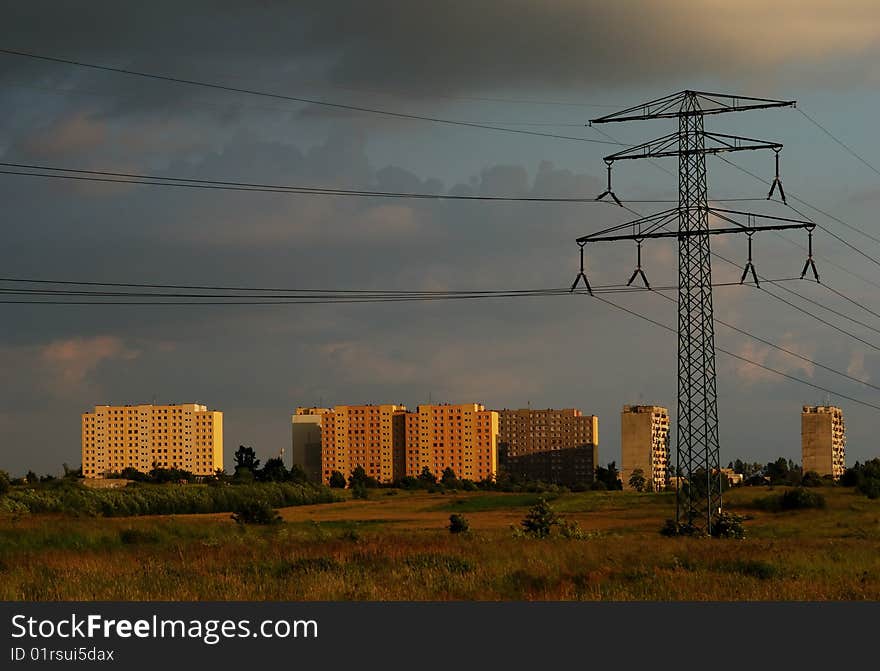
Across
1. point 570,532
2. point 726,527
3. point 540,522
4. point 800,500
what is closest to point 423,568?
point 570,532

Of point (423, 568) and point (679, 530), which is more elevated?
point (423, 568)

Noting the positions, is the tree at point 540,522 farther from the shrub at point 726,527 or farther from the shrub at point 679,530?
the shrub at point 726,527

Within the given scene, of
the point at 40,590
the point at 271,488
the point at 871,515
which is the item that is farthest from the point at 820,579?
the point at 271,488

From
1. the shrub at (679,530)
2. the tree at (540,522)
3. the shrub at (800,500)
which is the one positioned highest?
the tree at (540,522)

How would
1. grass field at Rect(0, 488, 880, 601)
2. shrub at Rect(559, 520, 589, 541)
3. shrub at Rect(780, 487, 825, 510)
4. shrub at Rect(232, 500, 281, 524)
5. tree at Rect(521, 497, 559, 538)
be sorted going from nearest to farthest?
grass field at Rect(0, 488, 880, 601), shrub at Rect(559, 520, 589, 541), tree at Rect(521, 497, 559, 538), shrub at Rect(232, 500, 281, 524), shrub at Rect(780, 487, 825, 510)

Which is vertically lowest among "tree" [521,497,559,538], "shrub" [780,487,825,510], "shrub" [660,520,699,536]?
"shrub" [780,487,825,510]

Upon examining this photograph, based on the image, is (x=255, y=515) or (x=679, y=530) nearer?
(x=679, y=530)

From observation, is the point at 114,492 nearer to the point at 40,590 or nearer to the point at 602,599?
the point at 40,590

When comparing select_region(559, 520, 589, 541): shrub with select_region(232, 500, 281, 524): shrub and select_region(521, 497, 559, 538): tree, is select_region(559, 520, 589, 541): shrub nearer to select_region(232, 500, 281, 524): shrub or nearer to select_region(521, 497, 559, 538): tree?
select_region(521, 497, 559, 538): tree

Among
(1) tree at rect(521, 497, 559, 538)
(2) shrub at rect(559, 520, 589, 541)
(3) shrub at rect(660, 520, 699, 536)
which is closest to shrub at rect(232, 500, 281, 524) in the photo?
(1) tree at rect(521, 497, 559, 538)

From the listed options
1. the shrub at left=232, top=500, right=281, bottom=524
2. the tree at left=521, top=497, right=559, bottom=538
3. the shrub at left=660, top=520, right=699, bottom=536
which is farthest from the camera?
the shrub at left=232, top=500, right=281, bottom=524

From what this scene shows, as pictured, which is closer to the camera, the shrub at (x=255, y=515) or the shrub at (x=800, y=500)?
the shrub at (x=255, y=515)

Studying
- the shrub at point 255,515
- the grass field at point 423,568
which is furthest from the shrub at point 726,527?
the shrub at point 255,515

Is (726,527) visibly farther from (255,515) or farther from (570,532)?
(255,515)
